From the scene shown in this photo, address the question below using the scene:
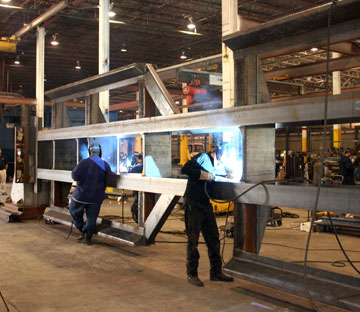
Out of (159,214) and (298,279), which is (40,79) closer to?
(159,214)

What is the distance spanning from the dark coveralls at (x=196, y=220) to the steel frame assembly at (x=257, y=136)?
0.92 feet

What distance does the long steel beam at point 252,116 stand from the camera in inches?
136

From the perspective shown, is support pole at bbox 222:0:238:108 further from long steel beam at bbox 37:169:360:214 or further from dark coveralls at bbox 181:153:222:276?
dark coveralls at bbox 181:153:222:276

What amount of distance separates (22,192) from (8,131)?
1488cm

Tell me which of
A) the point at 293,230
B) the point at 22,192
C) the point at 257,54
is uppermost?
the point at 257,54

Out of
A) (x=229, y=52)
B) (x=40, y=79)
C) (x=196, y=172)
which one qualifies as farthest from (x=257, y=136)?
(x=40, y=79)

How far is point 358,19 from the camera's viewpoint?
3471 millimetres

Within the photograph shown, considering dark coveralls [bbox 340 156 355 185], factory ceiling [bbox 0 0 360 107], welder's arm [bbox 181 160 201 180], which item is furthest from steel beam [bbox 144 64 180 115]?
dark coveralls [bbox 340 156 355 185]

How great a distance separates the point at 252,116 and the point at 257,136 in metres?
0.31

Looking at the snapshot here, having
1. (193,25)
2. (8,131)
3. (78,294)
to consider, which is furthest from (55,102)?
(8,131)

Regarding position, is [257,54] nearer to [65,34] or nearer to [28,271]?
[28,271]

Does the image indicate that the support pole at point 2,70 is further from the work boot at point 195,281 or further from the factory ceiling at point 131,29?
the work boot at point 195,281

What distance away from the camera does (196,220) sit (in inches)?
185

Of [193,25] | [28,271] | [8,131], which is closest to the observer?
[28,271]
